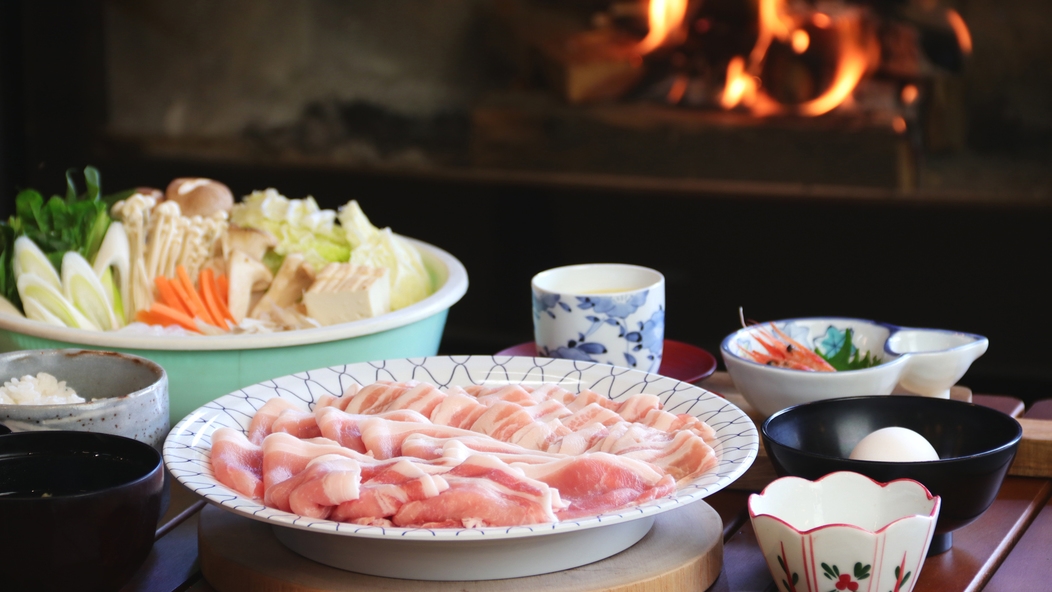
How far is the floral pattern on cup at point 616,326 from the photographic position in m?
1.33

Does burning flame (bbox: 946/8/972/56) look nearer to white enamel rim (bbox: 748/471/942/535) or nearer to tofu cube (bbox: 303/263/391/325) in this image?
tofu cube (bbox: 303/263/391/325)

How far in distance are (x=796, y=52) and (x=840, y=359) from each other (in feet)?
5.86

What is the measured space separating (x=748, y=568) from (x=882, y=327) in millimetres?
470

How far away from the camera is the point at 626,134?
9.88 feet

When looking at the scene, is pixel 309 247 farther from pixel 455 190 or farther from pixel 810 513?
pixel 455 190

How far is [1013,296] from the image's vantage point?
9.29 feet

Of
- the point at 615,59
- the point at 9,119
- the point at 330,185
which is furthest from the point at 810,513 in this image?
the point at 9,119

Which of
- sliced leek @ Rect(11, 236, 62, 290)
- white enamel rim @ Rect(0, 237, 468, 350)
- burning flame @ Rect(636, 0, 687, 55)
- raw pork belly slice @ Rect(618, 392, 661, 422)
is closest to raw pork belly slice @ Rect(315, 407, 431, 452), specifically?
raw pork belly slice @ Rect(618, 392, 661, 422)

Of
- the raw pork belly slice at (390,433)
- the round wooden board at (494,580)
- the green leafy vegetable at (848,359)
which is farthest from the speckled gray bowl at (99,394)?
the green leafy vegetable at (848,359)

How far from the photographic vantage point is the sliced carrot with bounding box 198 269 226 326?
156 cm

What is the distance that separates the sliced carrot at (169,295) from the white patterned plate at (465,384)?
445 millimetres

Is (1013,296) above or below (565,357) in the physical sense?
below

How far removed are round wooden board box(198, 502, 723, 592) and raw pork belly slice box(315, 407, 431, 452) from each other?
4.4 inches

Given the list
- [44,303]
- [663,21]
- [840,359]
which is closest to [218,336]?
[44,303]
